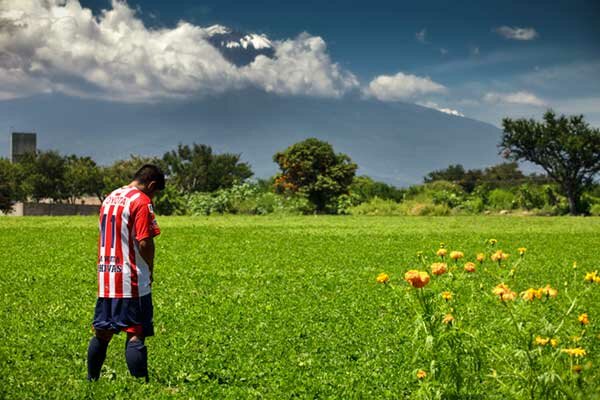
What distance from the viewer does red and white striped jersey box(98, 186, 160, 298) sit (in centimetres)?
597

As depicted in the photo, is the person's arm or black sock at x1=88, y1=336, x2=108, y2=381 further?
black sock at x1=88, y1=336, x2=108, y2=381

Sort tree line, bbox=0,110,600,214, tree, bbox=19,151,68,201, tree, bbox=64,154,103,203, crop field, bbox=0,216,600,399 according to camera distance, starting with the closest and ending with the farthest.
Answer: crop field, bbox=0,216,600,399 → tree line, bbox=0,110,600,214 → tree, bbox=19,151,68,201 → tree, bbox=64,154,103,203

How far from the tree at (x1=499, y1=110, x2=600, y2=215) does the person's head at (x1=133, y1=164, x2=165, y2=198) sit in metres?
Result: 44.2

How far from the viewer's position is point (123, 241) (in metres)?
5.99

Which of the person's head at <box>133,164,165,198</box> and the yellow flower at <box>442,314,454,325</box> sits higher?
the person's head at <box>133,164,165,198</box>

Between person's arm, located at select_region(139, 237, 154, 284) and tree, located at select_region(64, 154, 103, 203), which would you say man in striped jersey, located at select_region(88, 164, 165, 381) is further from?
tree, located at select_region(64, 154, 103, 203)

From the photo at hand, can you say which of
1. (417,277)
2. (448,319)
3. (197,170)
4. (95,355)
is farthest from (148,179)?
(197,170)

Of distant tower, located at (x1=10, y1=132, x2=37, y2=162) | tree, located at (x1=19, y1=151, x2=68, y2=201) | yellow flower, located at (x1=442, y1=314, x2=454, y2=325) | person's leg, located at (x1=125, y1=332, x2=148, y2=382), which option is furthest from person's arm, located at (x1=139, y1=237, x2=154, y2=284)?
distant tower, located at (x1=10, y1=132, x2=37, y2=162)

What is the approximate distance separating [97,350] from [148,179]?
1.71 m

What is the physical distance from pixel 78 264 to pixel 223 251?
14.4 feet

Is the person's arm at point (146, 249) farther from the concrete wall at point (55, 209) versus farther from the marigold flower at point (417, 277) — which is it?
the concrete wall at point (55, 209)

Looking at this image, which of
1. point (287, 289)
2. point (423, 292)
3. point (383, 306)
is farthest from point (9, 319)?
point (423, 292)

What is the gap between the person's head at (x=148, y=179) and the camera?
20.3 ft

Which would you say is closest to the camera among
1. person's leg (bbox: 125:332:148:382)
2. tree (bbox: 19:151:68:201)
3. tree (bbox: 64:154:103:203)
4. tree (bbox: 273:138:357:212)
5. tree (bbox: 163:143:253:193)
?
person's leg (bbox: 125:332:148:382)
